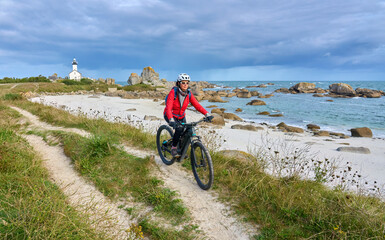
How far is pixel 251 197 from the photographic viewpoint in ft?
16.7

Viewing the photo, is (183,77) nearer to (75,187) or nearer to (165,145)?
(165,145)

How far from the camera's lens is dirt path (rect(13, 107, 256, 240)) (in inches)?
170

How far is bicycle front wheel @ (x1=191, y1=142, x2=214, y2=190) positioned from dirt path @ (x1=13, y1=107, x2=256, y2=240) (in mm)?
204

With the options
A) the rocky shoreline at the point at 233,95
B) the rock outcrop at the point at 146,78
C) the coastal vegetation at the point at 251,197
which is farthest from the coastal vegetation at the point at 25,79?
the coastal vegetation at the point at 251,197

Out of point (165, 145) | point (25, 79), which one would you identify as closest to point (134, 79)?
point (25, 79)

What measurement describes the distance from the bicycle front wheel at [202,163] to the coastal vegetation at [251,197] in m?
0.31

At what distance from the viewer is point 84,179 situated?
626cm

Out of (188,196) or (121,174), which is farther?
(121,174)

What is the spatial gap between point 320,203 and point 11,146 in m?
7.99

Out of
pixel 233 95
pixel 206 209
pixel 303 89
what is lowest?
pixel 206 209

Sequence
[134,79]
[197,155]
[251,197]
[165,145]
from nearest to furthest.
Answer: [251,197]
[197,155]
[165,145]
[134,79]

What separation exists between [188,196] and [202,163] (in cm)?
82

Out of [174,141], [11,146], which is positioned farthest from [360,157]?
[11,146]

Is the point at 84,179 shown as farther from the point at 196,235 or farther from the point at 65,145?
the point at 196,235
